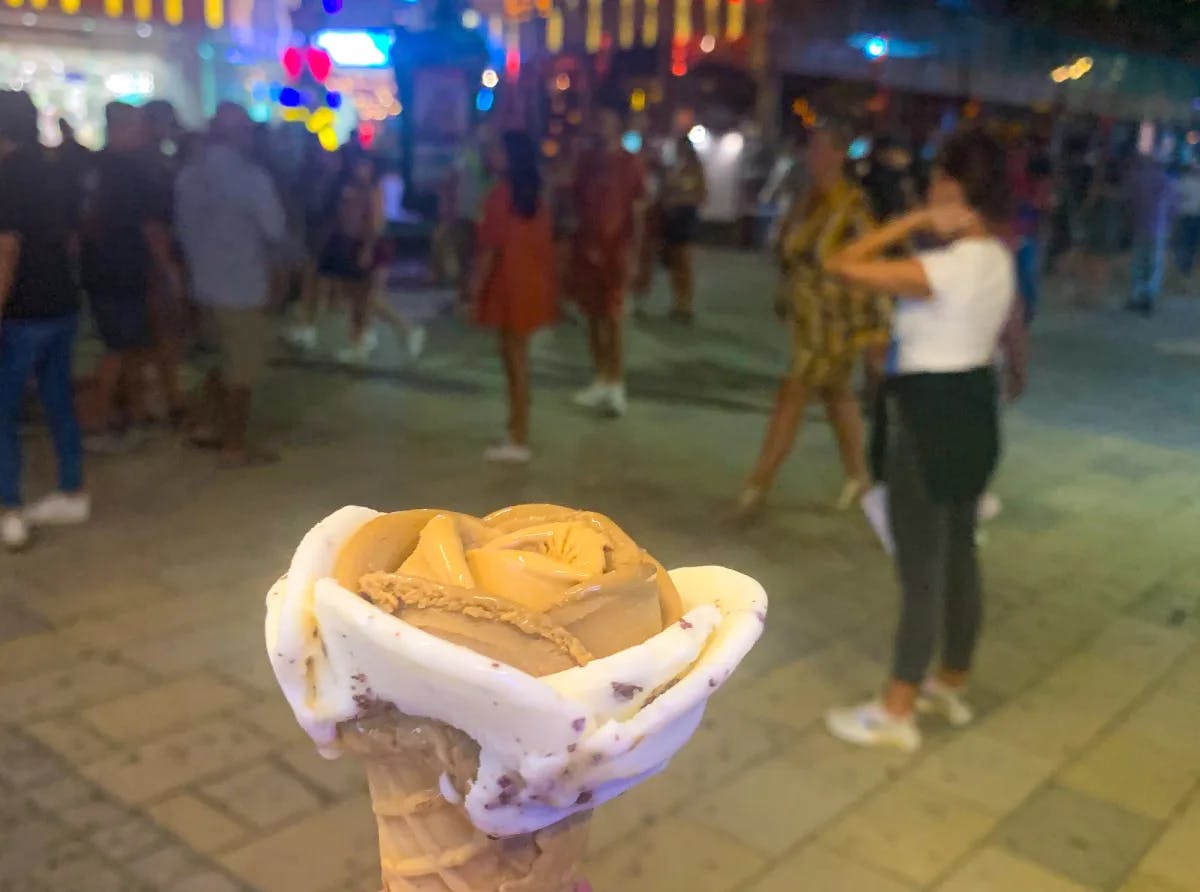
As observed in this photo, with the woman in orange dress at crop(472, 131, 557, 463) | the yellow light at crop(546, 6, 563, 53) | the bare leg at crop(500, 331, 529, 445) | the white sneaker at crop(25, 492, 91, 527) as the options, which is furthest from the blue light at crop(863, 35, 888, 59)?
the white sneaker at crop(25, 492, 91, 527)

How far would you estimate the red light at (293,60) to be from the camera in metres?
14.0

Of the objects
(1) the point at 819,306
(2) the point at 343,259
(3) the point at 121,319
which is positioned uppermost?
(1) the point at 819,306

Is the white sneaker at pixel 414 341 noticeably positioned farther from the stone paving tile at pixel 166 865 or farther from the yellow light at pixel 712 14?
the yellow light at pixel 712 14

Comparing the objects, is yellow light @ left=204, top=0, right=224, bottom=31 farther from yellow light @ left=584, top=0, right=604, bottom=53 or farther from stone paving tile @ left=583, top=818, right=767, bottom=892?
stone paving tile @ left=583, top=818, right=767, bottom=892

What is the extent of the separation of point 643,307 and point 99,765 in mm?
10161

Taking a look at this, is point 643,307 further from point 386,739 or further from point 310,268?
point 386,739

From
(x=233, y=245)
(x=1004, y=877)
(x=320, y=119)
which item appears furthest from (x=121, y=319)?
(x=320, y=119)

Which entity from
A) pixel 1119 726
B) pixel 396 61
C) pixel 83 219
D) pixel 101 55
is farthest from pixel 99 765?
pixel 101 55

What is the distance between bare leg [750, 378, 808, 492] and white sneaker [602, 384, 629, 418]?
239 centimetres

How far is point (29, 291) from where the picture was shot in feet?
15.9

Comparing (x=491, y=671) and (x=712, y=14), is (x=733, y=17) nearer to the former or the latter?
(x=712, y=14)

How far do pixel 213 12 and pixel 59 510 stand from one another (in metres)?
9.06

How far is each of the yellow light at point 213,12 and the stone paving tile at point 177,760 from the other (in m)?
11.0

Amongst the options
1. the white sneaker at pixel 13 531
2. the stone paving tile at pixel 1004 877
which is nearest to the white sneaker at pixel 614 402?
the white sneaker at pixel 13 531
